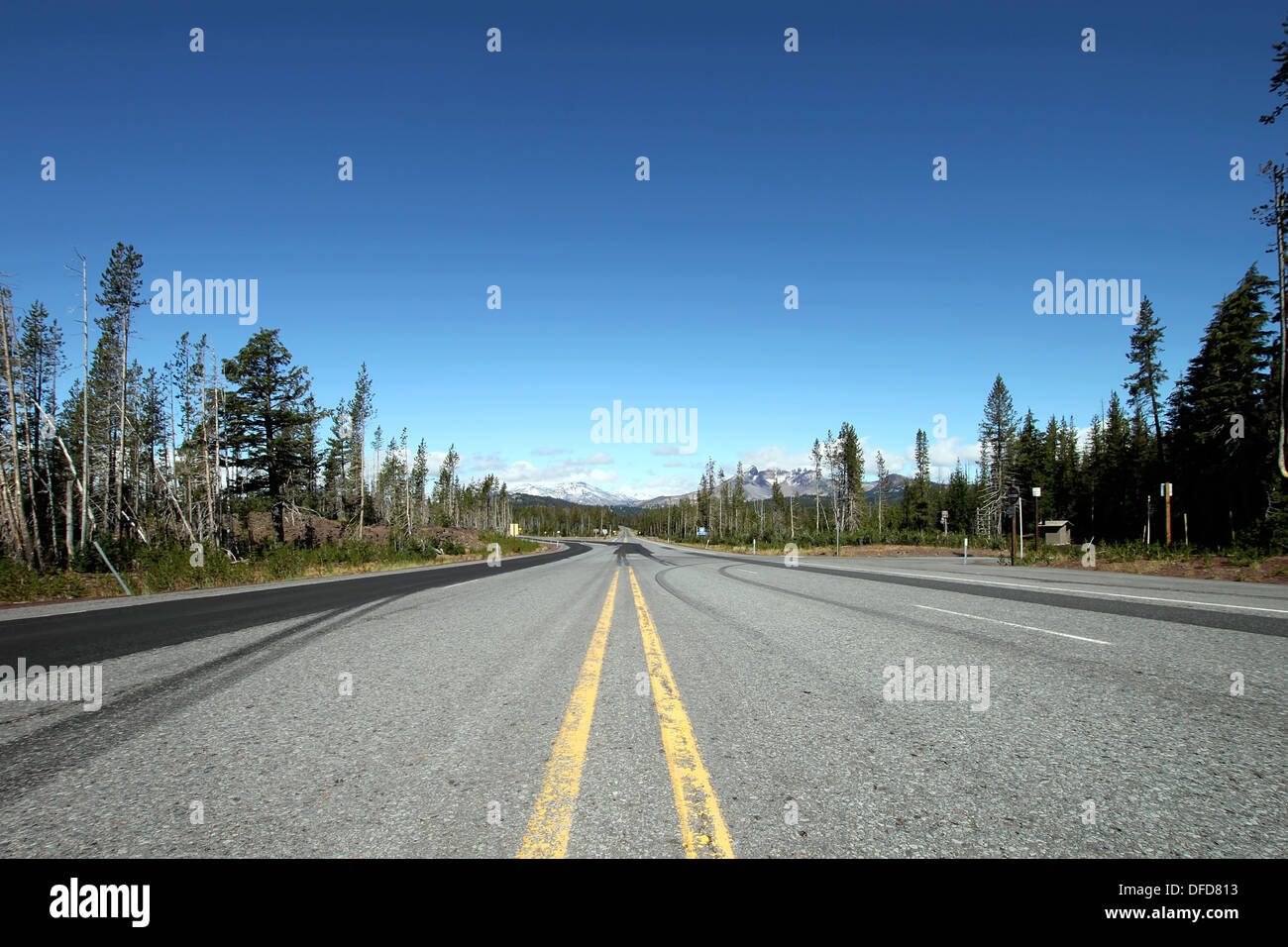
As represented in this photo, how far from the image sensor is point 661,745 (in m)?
3.83

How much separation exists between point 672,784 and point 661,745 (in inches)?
25.0

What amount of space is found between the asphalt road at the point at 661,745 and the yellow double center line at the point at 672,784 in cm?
2

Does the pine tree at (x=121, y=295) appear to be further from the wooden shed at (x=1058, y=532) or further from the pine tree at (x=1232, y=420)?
the wooden shed at (x=1058, y=532)

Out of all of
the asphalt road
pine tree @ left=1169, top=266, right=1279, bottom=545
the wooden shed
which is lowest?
the wooden shed

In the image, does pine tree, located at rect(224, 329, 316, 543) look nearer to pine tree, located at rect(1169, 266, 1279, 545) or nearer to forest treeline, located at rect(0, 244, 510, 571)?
forest treeline, located at rect(0, 244, 510, 571)

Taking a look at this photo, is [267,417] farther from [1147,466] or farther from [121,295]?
[1147,466]

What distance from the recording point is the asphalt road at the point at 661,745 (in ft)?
8.80

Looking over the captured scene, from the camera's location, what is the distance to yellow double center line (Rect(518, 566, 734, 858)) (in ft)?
8.38

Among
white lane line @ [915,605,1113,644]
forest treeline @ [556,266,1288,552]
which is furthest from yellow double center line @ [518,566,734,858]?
forest treeline @ [556,266,1288,552]

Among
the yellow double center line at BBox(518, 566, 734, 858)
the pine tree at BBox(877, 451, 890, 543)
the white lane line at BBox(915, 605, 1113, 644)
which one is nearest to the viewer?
the yellow double center line at BBox(518, 566, 734, 858)

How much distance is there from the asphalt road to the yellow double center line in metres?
0.02

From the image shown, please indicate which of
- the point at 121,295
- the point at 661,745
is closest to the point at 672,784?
the point at 661,745
